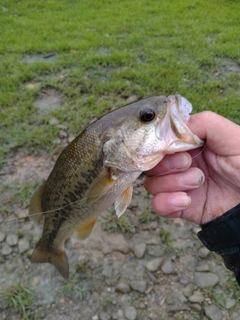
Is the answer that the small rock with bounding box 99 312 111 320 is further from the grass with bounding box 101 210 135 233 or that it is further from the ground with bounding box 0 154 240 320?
the grass with bounding box 101 210 135 233

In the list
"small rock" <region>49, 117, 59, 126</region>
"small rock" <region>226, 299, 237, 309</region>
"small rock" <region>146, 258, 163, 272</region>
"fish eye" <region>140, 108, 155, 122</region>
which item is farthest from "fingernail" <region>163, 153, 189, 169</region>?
"small rock" <region>49, 117, 59, 126</region>

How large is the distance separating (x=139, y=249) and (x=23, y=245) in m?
1.05

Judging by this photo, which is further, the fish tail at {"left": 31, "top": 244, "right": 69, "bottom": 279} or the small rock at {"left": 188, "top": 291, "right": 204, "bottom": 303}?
the small rock at {"left": 188, "top": 291, "right": 204, "bottom": 303}

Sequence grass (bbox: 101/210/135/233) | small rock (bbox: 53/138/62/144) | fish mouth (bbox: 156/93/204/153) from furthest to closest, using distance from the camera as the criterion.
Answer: small rock (bbox: 53/138/62/144)
grass (bbox: 101/210/135/233)
fish mouth (bbox: 156/93/204/153)

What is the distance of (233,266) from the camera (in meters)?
1.97

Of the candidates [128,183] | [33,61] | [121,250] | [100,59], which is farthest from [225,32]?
[128,183]

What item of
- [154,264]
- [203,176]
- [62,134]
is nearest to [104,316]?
[154,264]

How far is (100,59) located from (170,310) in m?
4.03

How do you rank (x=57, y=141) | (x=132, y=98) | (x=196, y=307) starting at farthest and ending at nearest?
(x=132, y=98), (x=57, y=141), (x=196, y=307)

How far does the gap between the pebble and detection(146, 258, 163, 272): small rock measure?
31 centimetres

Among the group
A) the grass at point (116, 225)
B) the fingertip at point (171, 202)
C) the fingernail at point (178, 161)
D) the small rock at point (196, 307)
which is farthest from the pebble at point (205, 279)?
the fingernail at point (178, 161)

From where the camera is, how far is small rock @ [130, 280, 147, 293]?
2.53m

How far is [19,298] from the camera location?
Result: 2.48 m

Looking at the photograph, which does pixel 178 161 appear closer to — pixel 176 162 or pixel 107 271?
pixel 176 162
